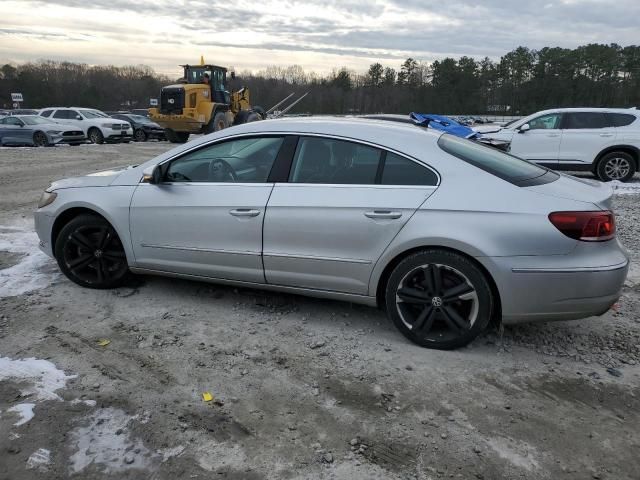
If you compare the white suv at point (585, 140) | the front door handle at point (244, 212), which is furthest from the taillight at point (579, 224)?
the white suv at point (585, 140)

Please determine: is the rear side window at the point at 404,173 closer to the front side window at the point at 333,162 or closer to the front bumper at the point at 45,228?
the front side window at the point at 333,162

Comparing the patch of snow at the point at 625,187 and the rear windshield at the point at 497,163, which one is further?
the patch of snow at the point at 625,187

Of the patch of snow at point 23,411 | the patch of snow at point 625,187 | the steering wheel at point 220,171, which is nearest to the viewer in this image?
the patch of snow at point 23,411

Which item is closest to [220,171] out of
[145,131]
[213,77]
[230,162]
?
[230,162]

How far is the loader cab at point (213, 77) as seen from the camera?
2222cm

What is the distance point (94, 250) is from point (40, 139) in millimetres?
20371

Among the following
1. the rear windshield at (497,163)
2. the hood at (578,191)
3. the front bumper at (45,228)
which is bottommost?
the front bumper at (45,228)

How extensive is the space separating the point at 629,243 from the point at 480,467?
5.01 meters

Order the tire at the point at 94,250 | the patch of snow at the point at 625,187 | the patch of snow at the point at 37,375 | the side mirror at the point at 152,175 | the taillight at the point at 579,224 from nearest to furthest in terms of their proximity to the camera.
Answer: the patch of snow at the point at 37,375 → the taillight at the point at 579,224 → the side mirror at the point at 152,175 → the tire at the point at 94,250 → the patch of snow at the point at 625,187

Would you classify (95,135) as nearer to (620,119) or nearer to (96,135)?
(96,135)

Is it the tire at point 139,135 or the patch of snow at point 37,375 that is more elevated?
the tire at point 139,135

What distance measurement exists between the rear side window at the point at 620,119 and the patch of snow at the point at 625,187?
127 cm

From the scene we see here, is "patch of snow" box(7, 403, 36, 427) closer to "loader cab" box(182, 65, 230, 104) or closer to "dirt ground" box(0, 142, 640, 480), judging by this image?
"dirt ground" box(0, 142, 640, 480)

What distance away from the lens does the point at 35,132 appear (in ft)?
70.7
